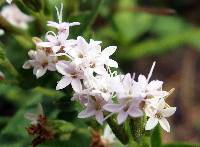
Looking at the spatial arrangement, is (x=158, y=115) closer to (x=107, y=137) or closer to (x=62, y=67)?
(x=62, y=67)

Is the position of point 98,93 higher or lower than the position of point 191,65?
lower

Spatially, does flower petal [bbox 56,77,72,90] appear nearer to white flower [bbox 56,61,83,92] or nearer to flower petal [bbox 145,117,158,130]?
white flower [bbox 56,61,83,92]

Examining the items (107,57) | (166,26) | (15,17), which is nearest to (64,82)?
(107,57)

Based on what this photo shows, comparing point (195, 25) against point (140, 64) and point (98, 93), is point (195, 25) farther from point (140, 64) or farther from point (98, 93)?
point (98, 93)

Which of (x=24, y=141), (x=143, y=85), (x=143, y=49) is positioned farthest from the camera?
(x=143, y=49)

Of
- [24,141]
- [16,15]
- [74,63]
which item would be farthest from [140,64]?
[74,63]

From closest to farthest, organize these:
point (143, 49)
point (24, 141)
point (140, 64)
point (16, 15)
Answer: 1. point (24, 141)
2. point (16, 15)
3. point (143, 49)
4. point (140, 64)
